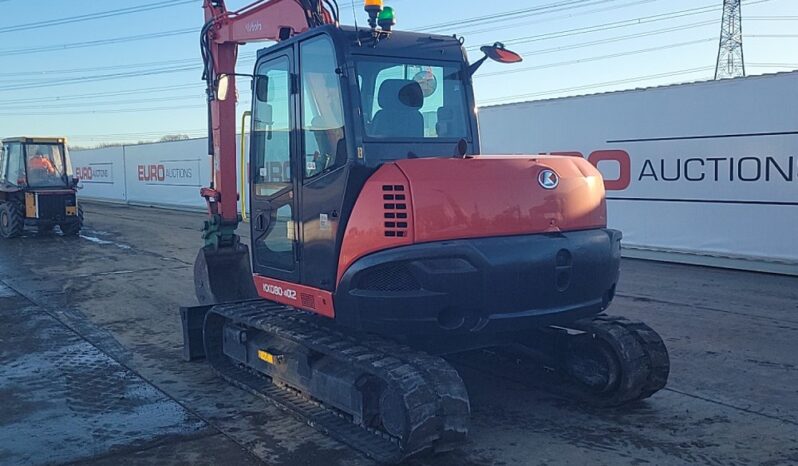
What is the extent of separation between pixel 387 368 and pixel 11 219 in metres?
17.3

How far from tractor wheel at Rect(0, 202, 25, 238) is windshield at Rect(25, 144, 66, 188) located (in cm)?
74

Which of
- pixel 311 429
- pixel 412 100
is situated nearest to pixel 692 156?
pixel 412 100

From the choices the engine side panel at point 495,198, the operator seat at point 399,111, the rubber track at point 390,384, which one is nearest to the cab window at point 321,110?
the operator seat at point 399,111

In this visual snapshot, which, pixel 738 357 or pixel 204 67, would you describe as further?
pixel 204 67

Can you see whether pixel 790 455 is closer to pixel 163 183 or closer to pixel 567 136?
pixel 567 136

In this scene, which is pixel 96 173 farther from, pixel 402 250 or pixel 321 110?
pixel 402 250

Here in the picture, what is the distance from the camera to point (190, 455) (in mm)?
5000

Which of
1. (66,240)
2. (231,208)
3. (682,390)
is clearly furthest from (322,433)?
(66,240)

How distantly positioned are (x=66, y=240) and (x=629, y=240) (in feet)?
44.8

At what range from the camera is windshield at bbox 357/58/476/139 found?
17.3 ft

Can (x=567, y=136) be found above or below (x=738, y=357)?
above

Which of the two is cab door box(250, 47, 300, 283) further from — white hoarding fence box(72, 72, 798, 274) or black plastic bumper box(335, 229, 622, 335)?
white hoarding fence box(72, 72, 798, 274)

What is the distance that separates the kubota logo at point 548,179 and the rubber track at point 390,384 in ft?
4.60

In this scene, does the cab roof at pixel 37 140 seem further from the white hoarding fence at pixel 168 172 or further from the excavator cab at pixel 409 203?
the excavator cab at pixel 409 203
